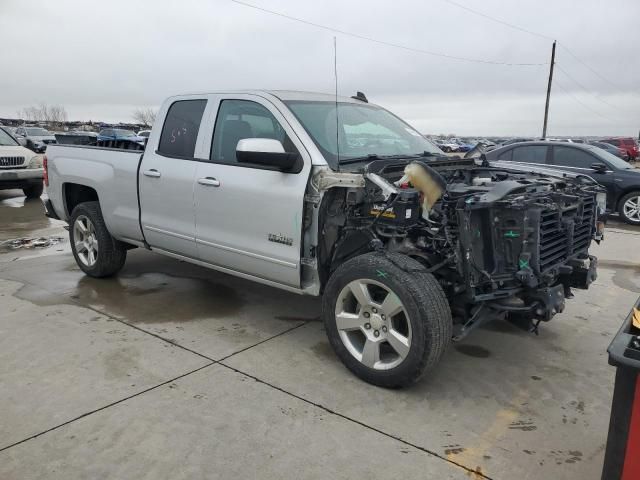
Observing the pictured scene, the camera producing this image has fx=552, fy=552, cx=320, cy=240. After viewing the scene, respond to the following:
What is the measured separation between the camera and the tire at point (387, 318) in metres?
3.23

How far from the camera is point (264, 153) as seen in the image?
3.73 m

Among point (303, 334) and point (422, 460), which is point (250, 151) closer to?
point (303, 334)

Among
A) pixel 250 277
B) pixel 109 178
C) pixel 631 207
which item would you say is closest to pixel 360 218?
pixel 250 277

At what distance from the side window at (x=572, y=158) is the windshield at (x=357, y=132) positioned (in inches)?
262

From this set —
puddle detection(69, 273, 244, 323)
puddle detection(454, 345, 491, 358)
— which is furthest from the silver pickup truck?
puddle detection(69, 273, 244, 323)

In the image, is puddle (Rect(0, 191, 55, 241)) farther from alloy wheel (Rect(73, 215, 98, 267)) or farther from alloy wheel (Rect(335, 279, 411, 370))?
alloy wheel (Rect(335, 279, 411, 370))

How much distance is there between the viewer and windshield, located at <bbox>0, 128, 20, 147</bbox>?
12302mm

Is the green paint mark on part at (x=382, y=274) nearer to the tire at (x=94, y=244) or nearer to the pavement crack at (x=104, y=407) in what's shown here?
the pavement crack at (x=104, y=407)

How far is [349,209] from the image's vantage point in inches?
146

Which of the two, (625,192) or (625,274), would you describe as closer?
(625,274)

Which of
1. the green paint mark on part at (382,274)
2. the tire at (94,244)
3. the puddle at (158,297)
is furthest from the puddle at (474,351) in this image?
the tire at (94,244)

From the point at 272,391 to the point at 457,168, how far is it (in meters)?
2.18

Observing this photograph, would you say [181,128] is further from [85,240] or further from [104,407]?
[104,407]

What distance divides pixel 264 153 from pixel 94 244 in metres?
2.95
